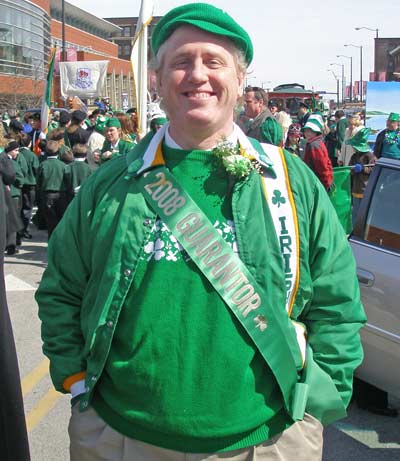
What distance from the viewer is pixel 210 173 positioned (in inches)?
82.5

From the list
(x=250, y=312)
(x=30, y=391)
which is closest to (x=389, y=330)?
(x=250, y=312)

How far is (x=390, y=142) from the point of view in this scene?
1033 cm

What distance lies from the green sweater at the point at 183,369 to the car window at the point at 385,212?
2329 mm

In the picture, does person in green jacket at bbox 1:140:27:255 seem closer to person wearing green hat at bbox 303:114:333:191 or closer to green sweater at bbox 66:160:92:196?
green sweater at bbox 66:160:92:196

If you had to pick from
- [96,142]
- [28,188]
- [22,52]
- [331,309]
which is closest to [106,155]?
[96,142]

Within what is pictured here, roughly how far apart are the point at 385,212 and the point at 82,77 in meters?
15.6

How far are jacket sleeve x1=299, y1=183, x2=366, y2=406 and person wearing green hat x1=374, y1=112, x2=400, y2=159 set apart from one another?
22.9 feet

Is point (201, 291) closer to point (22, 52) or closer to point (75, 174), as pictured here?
point (75, 174)

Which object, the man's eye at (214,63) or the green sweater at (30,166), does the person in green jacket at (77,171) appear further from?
the man's eye at (214,63)

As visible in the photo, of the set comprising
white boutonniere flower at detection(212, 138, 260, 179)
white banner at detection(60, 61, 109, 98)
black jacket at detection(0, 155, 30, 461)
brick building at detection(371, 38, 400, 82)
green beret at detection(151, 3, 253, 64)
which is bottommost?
black jacket at detection(0, 155, 30, 461)

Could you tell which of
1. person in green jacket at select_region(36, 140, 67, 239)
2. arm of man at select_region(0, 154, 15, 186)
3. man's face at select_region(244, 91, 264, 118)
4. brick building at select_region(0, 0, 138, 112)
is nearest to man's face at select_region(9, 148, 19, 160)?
person in green jacket at select_region(36, 140, 67, 239)

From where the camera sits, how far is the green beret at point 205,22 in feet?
6.54

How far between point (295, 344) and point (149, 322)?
44 centimetres

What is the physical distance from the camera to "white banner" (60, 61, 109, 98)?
18.6 metres
